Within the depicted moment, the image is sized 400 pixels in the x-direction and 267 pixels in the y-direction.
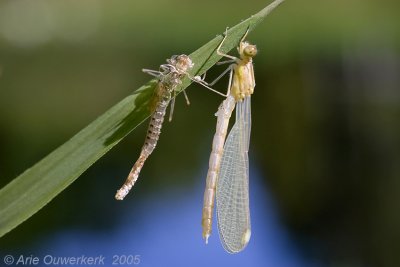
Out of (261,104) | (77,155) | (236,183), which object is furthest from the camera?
(261,104)

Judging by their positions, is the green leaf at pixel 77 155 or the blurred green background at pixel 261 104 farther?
the blurred green background at pixel 261 104

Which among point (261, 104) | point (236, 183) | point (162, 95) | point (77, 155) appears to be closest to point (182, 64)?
point (162, 95)

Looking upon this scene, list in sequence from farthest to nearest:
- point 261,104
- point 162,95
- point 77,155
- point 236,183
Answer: point 261,104 < point 236,183 < point 162,95 < point 77,155

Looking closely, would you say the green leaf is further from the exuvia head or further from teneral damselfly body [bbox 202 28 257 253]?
teneral damselfly body [bbox 202 28 257 253]

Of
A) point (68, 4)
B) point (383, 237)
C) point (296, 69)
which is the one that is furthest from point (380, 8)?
point (68, 4)

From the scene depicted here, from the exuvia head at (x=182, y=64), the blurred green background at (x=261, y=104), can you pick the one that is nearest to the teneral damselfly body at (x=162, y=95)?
the exuvia head at (x=182, y=64)

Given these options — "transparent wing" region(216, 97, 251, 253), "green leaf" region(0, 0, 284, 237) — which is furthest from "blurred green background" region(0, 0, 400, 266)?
"green leaf" region(0, 0, 284, 237)

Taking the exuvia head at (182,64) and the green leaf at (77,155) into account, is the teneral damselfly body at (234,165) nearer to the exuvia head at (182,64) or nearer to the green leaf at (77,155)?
the exuvia head at (182,64)

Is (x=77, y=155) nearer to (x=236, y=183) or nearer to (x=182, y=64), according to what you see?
(x=182, y=64)
